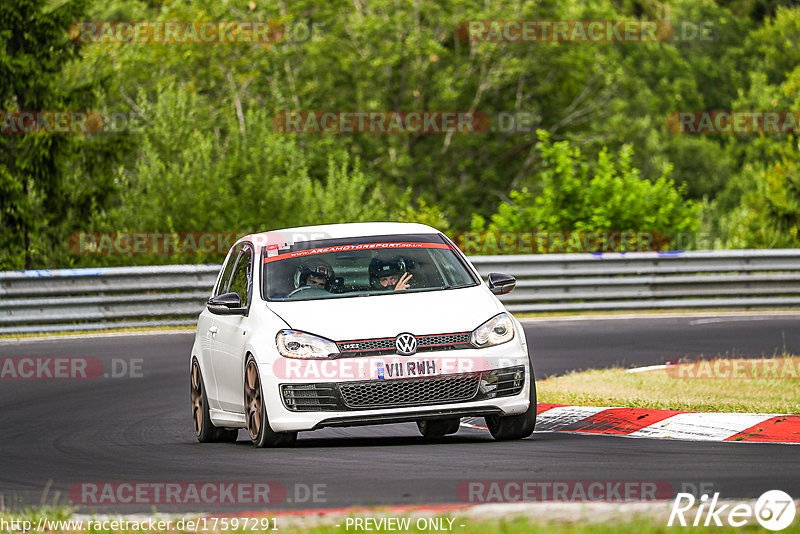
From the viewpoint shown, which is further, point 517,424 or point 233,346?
point 233,346

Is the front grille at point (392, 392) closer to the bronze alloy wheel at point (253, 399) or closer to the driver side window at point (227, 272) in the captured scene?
the bronze alloy wheel at point (253, 399)

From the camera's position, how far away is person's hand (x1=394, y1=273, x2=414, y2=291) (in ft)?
32.2

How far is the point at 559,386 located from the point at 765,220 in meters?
21.7

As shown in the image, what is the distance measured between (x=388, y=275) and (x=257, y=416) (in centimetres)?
140

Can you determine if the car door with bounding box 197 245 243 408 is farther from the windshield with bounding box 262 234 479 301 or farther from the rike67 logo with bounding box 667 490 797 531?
the rike67 logo with bounding box 667 490 797 531

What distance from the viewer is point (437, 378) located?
8891mm

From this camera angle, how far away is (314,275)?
9.91 m

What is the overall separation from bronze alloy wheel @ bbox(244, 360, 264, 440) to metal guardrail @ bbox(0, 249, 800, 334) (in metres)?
12.2

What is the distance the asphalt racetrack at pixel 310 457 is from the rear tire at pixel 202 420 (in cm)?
13

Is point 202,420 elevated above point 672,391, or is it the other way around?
point 202,420

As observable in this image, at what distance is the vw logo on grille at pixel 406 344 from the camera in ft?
29.0

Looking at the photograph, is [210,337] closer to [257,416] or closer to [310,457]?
[257,416]

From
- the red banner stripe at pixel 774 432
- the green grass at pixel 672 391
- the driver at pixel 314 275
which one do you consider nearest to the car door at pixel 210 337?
the driver at pixel 314 275

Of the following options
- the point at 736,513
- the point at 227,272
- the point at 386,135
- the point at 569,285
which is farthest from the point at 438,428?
the point at 386,135
